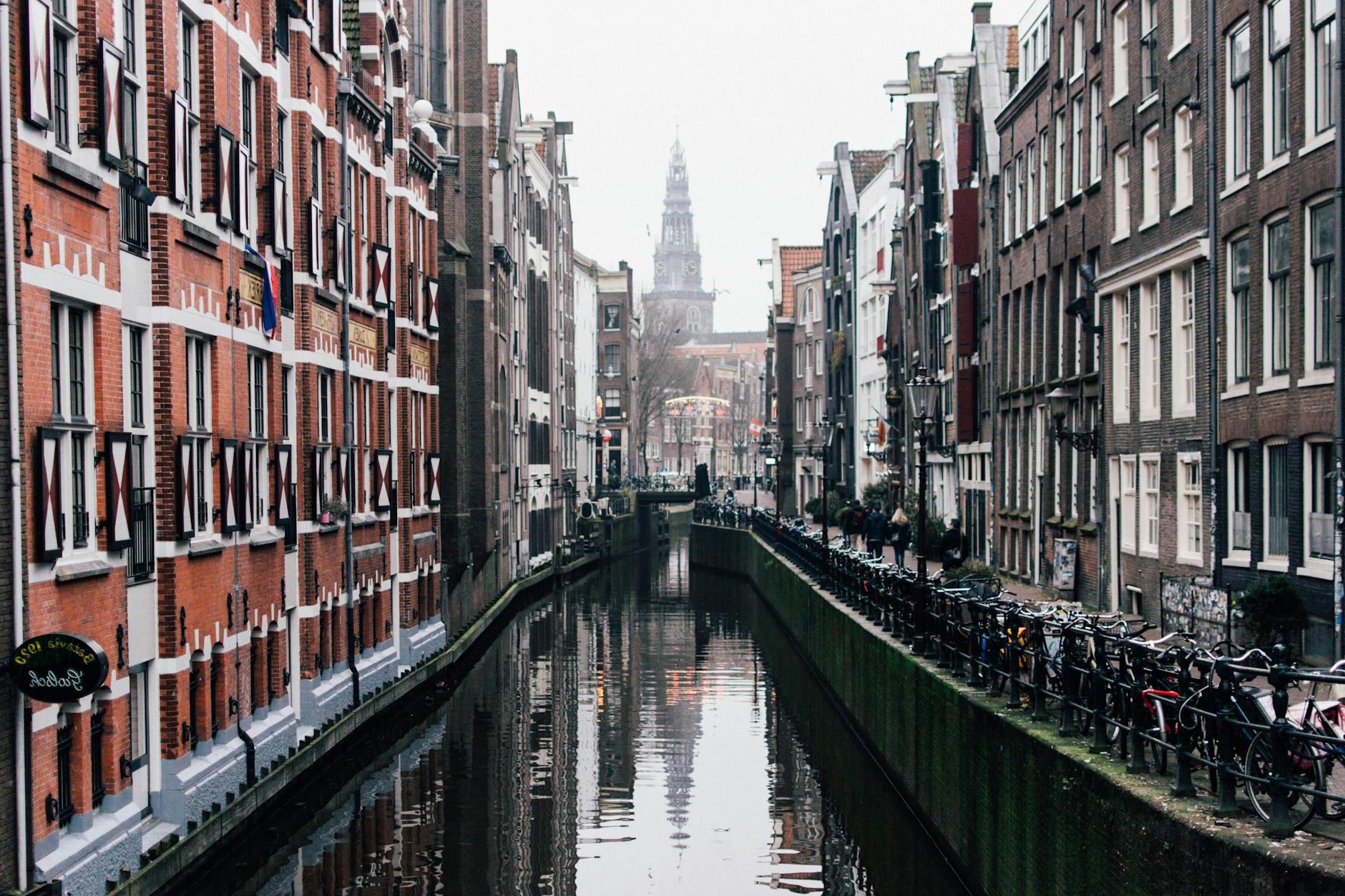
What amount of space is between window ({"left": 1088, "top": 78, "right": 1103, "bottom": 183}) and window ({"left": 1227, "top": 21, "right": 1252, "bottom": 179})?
23.8 ft

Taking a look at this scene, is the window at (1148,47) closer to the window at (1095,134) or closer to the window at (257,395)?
the window at (1095,134)

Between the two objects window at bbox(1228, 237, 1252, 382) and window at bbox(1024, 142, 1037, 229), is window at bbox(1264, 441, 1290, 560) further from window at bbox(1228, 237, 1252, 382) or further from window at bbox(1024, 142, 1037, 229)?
window at bbox(1024, 142, 1037, 229)

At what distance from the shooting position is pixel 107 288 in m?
15.2

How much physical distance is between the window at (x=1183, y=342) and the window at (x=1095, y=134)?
5131 millimetres

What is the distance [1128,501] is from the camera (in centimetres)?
2775

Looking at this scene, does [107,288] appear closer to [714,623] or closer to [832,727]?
[832,727]

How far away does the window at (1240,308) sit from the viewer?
70.3 ft

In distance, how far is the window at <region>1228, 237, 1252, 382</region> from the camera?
21422 millimetres

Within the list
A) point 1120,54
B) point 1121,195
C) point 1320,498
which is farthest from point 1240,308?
point 1120,54

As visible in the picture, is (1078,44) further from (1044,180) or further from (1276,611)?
(1276,611)

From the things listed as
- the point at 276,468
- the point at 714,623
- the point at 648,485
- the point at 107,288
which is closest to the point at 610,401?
the point at 648,485

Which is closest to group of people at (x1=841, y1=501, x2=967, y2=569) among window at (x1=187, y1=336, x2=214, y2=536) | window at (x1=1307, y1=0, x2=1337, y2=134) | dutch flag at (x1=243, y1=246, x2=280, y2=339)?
window at (x1=1307, y1=0, x2=1337, y2=134)

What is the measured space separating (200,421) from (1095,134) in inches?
680

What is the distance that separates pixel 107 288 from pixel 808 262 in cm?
7661
